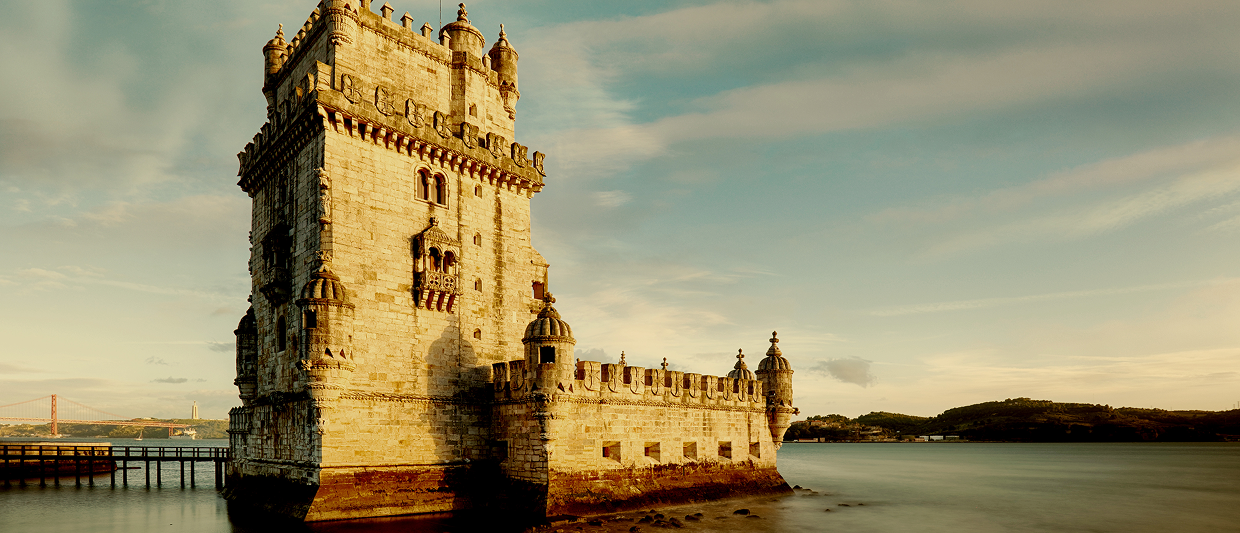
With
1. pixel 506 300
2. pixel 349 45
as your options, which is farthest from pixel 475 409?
pixel 349 45

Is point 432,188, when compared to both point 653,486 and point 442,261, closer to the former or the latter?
point 442,261

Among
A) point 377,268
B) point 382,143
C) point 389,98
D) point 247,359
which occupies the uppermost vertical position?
point 389,98

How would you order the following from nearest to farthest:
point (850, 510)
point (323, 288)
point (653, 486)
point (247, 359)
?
1. point (323, 288)
2. point (653, 486)
3. point (247, 359)
4. point (850, 510)

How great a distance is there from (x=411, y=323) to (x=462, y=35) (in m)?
13.2

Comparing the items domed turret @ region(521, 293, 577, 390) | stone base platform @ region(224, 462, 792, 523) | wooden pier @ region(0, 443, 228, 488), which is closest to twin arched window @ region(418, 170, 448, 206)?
domed turret @ region(521, 293, 577, 390)

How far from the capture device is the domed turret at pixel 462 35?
32.5 m

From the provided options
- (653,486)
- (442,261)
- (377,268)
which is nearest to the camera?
(377,268)

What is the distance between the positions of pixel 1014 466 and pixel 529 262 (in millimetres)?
79508

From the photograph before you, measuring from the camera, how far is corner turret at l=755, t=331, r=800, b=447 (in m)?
38.9

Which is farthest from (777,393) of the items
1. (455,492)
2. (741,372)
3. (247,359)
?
(247,359)

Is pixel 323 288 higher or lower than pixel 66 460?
higher

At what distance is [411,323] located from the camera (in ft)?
92.3

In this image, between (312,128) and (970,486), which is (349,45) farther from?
(970,486)

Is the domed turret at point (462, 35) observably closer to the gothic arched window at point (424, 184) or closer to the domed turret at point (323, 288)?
the gothic arched window at point (424, 184)
